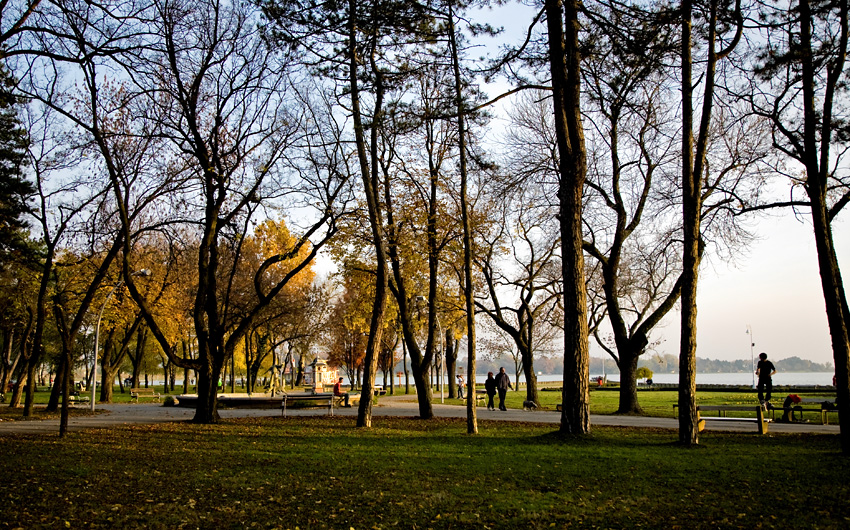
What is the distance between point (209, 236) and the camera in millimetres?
18500

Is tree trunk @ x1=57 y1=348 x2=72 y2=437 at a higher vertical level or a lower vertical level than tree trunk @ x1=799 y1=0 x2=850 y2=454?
lower

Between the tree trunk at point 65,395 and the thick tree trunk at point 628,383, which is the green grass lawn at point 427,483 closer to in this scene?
the tree trunk at point 65,395

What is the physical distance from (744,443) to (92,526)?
37.3 ft

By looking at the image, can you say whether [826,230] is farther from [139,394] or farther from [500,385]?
[139,394]

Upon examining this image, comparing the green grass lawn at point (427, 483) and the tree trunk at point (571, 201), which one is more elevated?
the tree trunk at point (571, 201)

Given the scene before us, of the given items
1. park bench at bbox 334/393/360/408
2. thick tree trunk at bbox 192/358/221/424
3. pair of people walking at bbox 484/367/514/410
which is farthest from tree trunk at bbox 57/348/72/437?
pair of people walking at bbox 484/367/514/410

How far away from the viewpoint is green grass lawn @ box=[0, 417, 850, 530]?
632cm

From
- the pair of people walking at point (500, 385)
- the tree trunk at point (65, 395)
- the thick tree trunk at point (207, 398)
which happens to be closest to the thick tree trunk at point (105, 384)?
the thick tree trunk at point (207, 398)

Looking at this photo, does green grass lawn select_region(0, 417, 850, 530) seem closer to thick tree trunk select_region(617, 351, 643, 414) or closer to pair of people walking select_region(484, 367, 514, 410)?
thick tree trunk select_region(617, 351, 643, 414)

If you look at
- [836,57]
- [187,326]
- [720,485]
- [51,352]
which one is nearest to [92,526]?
[720,485]

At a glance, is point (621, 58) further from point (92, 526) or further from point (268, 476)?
point (92, 526)

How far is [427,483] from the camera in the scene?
8211 mm

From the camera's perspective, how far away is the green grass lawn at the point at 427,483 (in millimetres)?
6324

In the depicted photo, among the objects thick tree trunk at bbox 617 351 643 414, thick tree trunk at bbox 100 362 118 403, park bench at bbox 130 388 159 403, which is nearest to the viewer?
thick tree trunk at bbox 617 351 643 414
